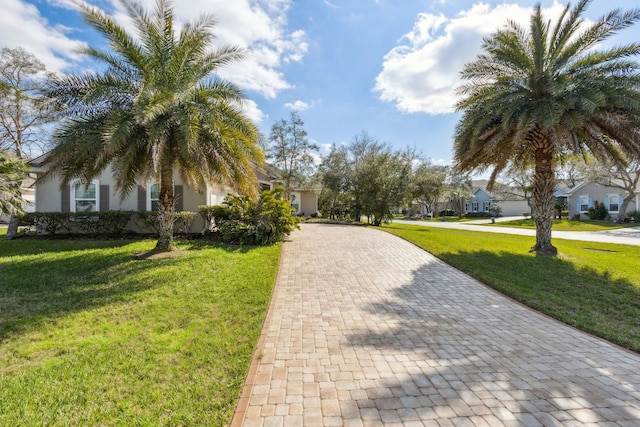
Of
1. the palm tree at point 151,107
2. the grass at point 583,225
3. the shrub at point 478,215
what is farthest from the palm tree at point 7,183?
the shrub at point 478,215

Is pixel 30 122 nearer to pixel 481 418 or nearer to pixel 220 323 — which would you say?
pixel 220 323

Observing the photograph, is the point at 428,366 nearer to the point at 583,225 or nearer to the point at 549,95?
the point at 549,95

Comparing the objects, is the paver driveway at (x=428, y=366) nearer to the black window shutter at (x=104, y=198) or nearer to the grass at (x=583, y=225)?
the black window shutter at (x=104, y=198)

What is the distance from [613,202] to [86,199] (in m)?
45.4

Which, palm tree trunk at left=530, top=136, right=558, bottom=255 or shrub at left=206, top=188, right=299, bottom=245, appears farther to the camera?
shrub at left=206, top=188, right=299, bottom=245

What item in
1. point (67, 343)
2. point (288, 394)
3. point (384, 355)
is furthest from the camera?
point (67, 343)

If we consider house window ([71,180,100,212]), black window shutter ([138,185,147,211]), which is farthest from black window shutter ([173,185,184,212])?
house window ([71,180,100,212])

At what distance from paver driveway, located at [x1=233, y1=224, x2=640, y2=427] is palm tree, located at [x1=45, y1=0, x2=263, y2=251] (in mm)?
Answer: 5523

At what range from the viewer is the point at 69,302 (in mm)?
5617

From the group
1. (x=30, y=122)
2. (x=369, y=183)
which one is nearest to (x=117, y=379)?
(x=30, y=122)

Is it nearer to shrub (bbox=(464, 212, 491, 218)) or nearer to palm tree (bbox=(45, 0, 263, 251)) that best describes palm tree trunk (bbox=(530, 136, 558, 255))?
palm tree (bbox=(45, 0, 263, 251))

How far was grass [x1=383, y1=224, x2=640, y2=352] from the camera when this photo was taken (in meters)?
5.02

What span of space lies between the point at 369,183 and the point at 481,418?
2234 cm

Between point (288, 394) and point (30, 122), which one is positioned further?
point (30, 122)
